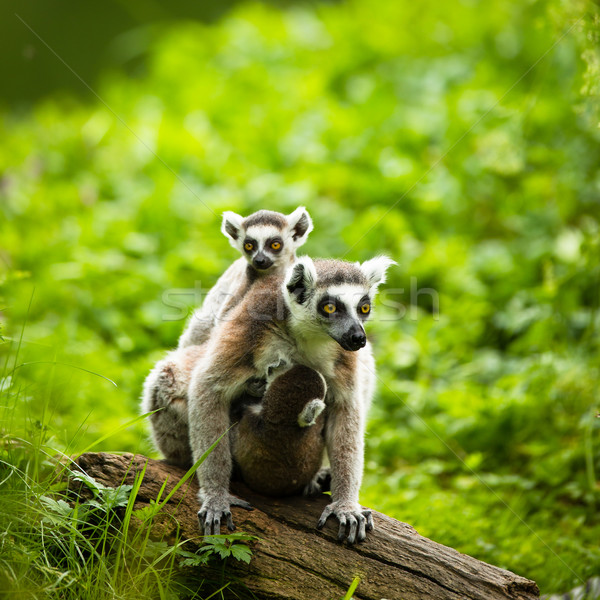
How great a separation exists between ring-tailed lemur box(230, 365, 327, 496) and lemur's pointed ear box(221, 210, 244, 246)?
2.22m

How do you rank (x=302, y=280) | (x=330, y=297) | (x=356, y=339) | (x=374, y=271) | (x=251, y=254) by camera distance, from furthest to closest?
(x=251, y=254) → (x=374, y=271) → (x=302, y=280) → (x=330, y=297) → (x=356, y=339)

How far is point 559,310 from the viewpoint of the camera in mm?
7852

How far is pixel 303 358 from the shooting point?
4.73 m

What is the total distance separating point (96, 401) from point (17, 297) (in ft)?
6.77

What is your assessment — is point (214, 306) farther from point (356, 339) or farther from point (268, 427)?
point (356, 339)

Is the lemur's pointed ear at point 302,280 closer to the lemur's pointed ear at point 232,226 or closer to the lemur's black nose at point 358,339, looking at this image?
the lemur's black nose at point 358,339

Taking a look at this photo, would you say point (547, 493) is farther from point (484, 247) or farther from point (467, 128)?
point (467, 128)

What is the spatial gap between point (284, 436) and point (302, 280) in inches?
45.3

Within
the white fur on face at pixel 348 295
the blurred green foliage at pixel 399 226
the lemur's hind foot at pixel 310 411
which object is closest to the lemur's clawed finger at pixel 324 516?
the lemur's hind foot at pixel 310 411

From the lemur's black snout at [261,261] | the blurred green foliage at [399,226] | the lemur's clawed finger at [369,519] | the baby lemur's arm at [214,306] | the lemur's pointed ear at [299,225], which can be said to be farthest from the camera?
the blurred green foliage at [399,226]

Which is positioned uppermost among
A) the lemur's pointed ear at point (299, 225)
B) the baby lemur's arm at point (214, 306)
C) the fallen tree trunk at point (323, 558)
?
the lemur's pointed ear at point (299, 225)

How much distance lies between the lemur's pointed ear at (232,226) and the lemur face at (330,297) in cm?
167

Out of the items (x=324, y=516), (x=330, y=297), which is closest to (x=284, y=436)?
(x=324, y=516)

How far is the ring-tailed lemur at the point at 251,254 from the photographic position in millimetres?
5773
